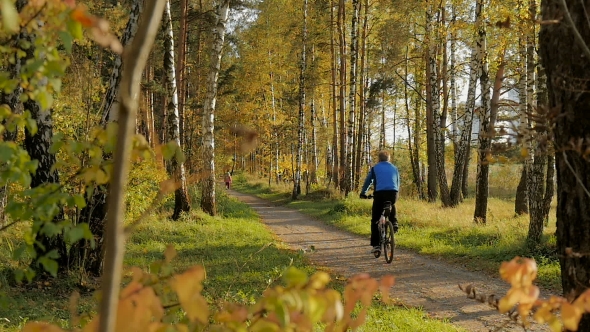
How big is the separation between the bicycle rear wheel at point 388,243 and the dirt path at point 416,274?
14 centimetres

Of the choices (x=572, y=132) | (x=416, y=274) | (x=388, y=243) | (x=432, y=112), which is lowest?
(x=416, y=274)

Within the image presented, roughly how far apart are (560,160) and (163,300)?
6.61ft

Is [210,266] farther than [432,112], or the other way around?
[432,112]

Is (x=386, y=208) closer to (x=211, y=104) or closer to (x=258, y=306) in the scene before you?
(x=211, y=104)

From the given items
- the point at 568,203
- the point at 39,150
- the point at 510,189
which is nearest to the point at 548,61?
the point at 568,203

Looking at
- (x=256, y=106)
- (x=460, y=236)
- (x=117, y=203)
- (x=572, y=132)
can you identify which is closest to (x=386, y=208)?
(x=460, y=236)

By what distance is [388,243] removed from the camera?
9.09 metres

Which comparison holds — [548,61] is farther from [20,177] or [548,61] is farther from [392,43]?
[392,43]

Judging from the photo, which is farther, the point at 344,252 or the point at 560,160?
the point at 344,252

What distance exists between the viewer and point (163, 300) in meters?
1.77

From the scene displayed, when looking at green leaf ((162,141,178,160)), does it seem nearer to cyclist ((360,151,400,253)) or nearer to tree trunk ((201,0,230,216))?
cyclist ((360,151,400,253))

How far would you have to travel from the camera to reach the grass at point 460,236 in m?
8.62

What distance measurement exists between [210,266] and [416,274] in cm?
345

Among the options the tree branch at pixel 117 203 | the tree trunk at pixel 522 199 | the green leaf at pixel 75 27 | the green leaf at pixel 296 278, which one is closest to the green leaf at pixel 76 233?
the green leaf at pixel 75 27
